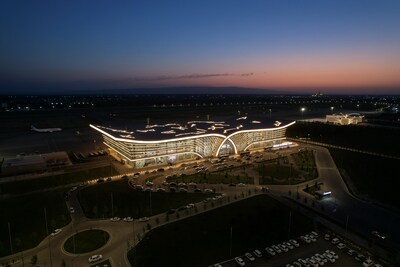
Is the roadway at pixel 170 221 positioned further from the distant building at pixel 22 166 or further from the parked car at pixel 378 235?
the distant building at pixel 22 166

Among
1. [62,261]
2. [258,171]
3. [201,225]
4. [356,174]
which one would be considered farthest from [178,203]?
[356,174]

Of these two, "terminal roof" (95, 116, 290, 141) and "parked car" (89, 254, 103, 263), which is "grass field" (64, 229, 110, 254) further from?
"terminal roof" (95, 116, 290, 141)

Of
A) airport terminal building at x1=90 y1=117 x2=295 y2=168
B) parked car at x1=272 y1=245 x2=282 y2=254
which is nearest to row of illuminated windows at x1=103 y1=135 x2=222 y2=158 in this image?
airport terminal building at x1=90 y1=117 x2=295 y2=168

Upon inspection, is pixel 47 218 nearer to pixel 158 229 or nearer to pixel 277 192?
pixel 158 229

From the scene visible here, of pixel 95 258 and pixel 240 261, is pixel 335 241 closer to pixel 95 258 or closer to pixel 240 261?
pixel 240 261

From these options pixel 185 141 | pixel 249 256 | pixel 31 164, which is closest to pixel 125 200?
pixel 249 256

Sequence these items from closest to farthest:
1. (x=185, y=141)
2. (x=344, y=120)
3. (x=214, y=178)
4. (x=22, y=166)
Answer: (x=214, y=178) → (x=22, y=166) → (x=185, y=141) → (x=344, y=120)

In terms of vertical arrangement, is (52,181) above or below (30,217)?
above
